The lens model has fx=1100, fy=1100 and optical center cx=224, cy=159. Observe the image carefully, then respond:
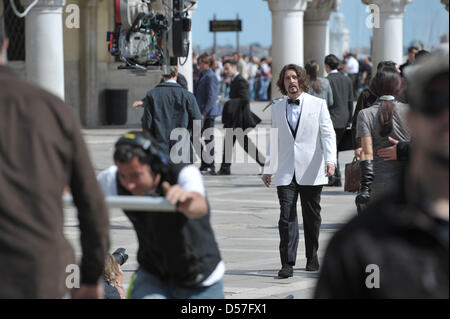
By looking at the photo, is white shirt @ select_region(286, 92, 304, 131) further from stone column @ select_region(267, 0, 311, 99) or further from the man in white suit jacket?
stone column @ select_region(267, 0, 311, 99)

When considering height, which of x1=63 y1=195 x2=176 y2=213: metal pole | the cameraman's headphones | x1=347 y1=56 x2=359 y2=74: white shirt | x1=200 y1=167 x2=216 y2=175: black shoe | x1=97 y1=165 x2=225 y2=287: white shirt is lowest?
x1=200 y1=167 x2=216 y2=175: black shoe

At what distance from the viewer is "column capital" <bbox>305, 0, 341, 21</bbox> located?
24344 mm

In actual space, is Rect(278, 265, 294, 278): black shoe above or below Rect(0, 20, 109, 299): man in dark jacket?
below

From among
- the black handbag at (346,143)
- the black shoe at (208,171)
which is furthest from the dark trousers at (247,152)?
the black handbag at (346,143)

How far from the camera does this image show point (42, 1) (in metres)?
13.1

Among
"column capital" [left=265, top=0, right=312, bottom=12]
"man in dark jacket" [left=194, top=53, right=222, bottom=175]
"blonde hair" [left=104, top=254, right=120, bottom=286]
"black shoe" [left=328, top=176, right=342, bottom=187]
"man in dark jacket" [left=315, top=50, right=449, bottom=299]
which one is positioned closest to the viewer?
"man in dark jacket" [left=315, top=50, right=449, bottom=299]

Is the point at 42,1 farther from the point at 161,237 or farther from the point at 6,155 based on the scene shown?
the point at 6,155

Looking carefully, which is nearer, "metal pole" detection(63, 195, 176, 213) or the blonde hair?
"metal pole" detection(63, 195, 176, 213)

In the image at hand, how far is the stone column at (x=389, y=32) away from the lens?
71.3 feet

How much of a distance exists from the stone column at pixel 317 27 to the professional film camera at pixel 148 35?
13359 millimetres

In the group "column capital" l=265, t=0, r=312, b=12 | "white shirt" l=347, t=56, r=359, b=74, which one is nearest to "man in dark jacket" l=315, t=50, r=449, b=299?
"column capital" l=265, t=0, r=312, b=12

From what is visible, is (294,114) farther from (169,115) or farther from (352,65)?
(352,65)

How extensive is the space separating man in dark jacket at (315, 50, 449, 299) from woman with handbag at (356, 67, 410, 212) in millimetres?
5011

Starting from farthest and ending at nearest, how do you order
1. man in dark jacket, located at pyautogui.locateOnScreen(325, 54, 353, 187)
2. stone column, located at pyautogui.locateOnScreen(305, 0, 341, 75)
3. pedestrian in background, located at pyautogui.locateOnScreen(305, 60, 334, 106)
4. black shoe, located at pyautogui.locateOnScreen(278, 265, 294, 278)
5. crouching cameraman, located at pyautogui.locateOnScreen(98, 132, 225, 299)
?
1. stone column, located at pyautogui.locateOnScreen(305, 0, 341, 75)
2. man in dark jacket, located at pyautogui.locateOnScreen(325, 54, 353, 187)
3. pedestrian in background, located at pyautogui.locateOnScreen(305, 60, 334, 106)
4. black shoe, located at pyautogui.locateOnScreen(278, 265, 294, 278)
5. crouching cameraman, located at pyautogui.locateOnScreen(98, 132, 225, 299)
